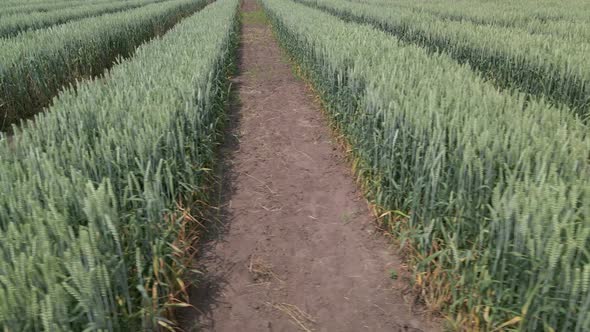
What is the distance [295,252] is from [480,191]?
4.70 feet

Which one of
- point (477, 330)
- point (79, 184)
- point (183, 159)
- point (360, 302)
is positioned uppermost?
point (79, 184)

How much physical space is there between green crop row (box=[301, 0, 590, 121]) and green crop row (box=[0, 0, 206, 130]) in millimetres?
5869

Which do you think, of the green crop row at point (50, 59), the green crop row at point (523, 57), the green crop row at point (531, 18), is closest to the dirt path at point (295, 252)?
the green crop row at point (523, 57)

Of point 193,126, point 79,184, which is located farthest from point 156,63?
point 79,184

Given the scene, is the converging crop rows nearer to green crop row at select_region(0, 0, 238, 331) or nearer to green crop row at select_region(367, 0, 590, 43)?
green crop row at select_region(0, 0, 238, 331)

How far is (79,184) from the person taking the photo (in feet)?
7.00

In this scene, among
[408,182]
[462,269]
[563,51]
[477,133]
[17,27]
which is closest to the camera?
[462,269]

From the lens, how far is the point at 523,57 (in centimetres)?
519

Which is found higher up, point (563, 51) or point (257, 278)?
point (563, 51)

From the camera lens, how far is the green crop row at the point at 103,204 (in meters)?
1.61

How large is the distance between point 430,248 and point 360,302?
580 millimetres

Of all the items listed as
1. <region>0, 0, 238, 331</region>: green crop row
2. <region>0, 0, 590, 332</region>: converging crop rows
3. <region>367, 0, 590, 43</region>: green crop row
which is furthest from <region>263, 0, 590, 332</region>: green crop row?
<region>367, 0, 590, 43</region>: green crop row

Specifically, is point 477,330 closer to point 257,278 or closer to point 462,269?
point 462,269

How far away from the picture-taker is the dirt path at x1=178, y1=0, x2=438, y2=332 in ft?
A: 8.30
